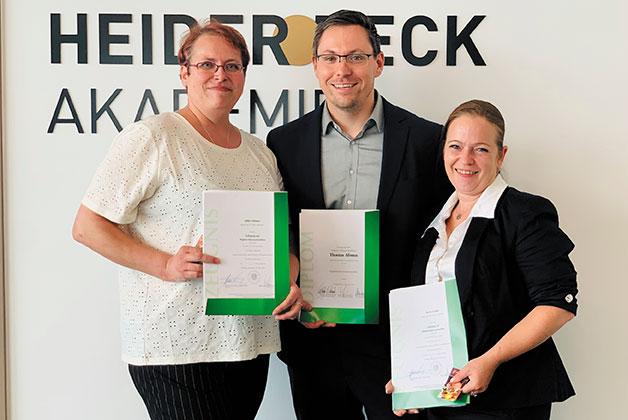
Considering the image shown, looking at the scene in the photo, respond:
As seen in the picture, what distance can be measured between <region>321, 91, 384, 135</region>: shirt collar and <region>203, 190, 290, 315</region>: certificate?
1.54 feet

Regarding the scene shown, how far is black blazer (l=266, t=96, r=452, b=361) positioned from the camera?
6.59ft

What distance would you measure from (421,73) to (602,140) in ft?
2.65

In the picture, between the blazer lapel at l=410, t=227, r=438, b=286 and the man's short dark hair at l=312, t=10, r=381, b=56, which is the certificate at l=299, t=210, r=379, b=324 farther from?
the man's short dark hair at l=312, t=10, r=381, b=56

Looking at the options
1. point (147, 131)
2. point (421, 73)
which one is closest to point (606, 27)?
point (421, 73)

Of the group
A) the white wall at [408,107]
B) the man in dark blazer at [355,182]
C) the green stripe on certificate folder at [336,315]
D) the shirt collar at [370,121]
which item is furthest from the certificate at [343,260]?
the white wall at [408,107]

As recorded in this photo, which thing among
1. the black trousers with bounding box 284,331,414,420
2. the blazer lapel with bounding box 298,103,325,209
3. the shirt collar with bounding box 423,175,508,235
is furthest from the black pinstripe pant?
the shirt collar with bounding box 423,175,508,235

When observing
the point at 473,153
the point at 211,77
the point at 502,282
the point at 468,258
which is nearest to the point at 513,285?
the point at 502,282

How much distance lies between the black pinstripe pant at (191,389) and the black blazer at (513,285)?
2.39 feet

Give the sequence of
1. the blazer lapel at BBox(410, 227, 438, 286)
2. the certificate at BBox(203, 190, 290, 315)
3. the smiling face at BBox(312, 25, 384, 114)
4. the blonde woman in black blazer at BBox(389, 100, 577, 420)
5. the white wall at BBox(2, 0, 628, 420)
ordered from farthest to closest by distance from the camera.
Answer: the white wall at BBox(2, 0, 628, 420) < the smiling face at BBox(312, 25, 384, 114) < the blazer lapel at BBox(410, 227, 438, 286) < the certificate at BBox(203, 190, 290, 315) < the blonde woman in black blazer at BBox(389, 100, 577, 420)

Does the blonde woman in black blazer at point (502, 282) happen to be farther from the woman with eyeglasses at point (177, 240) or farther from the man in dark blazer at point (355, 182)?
the woman with eyeglasses at point (177, 240)

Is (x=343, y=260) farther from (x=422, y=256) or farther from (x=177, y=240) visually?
(x=177, y=240)

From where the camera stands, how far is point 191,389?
1.76m

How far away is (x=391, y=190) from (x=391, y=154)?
0.12m

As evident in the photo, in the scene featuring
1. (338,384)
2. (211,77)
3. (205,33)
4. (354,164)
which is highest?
(205,33)
